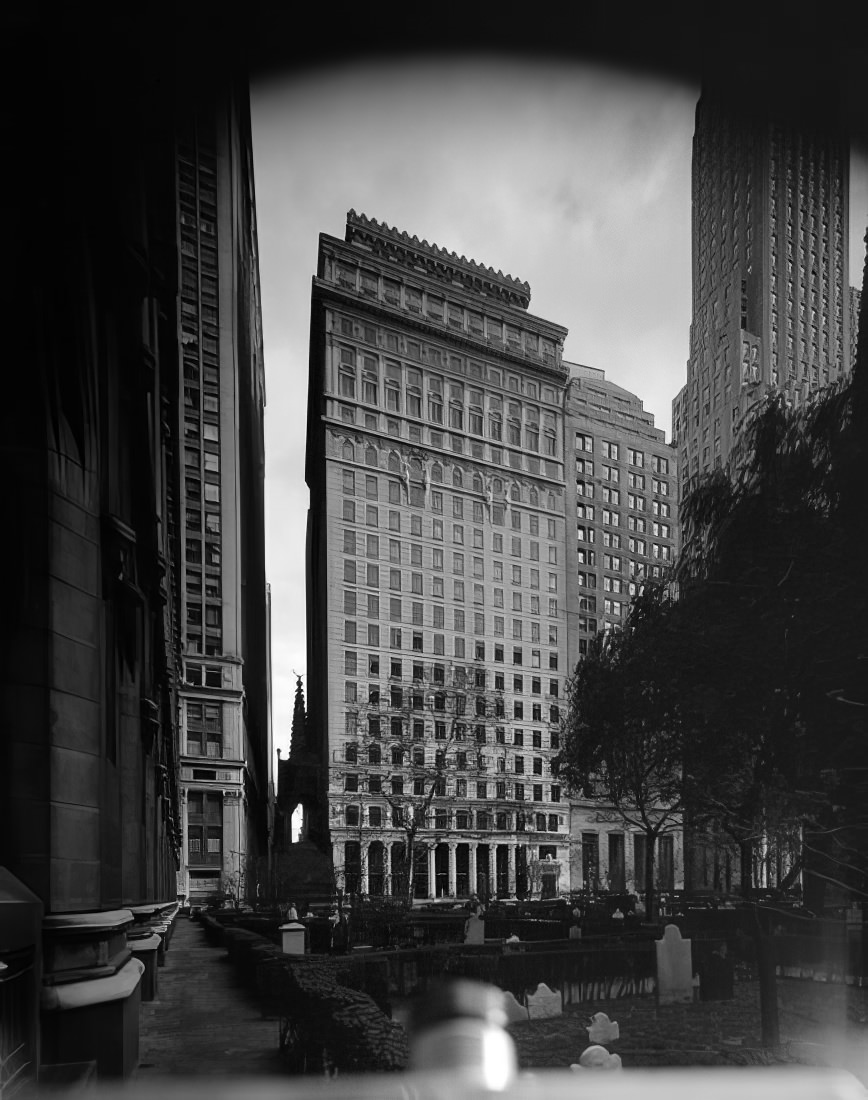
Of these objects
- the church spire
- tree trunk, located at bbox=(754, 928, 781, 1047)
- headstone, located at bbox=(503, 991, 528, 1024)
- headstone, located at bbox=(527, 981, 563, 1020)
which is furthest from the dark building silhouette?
tree trunk, located at bbox=(754, 928, 781, 1047)

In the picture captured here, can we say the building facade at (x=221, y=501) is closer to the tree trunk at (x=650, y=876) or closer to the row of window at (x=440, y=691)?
the row of window at (x=440, y=691)

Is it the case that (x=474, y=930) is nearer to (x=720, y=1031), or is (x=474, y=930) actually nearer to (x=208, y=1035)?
(x=208, y=1035)

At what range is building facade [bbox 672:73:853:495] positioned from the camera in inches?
241

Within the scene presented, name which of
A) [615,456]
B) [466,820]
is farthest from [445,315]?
[466,820]

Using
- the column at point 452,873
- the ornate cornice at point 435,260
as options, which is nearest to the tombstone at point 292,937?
the column at point 452,873

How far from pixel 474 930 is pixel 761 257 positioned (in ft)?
15.8

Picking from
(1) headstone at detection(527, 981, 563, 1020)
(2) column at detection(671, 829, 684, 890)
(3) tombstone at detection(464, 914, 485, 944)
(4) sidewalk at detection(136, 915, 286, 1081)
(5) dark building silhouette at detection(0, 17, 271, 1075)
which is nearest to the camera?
(5) dark building silhouette at detection(0, 17, 271, 1075)

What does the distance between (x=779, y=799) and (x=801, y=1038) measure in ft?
4.67

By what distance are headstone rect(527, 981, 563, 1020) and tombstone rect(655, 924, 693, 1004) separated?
730 mm

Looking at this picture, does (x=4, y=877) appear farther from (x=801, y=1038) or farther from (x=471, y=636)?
(x=801, y=1038)

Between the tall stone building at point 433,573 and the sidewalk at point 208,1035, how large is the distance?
0.91 m

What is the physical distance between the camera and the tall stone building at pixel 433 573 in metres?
5.78

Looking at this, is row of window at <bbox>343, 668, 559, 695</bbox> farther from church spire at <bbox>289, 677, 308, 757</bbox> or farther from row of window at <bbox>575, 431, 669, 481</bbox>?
row of window at <bbox>575, 431, 669, 481</bbox>

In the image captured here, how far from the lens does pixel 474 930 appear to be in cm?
557
